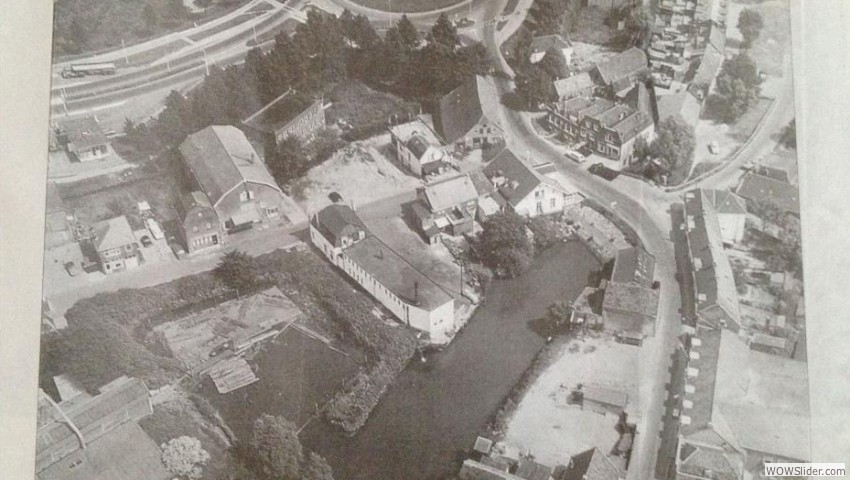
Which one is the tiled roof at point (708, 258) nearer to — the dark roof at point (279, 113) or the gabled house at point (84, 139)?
the dark roof at point (279, 113)

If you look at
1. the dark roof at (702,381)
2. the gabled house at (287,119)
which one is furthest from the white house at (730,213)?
the gabled house at (287,119)

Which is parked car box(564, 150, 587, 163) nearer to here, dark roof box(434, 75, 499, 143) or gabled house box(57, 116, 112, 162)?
dark roof box(434, 75, 499, 143)

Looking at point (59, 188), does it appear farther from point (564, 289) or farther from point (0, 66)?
point (564, 289)

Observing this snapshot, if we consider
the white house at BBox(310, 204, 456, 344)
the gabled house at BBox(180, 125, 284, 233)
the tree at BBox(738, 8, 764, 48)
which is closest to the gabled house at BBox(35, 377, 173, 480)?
the gabled house at BBox(180, 125, 284, 233)

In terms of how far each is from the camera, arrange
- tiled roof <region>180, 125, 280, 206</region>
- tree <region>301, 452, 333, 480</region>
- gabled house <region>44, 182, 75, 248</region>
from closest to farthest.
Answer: tree <region>301, 452, 333, 480</region>, gabled house <region>44, 182, 75, 248</region>, tiled roof <region>180, 125, 280, 206</region>

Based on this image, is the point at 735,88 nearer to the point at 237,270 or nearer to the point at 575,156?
the point at 575,156

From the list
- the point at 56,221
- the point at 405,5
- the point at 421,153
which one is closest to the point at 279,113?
the point at 421,153
